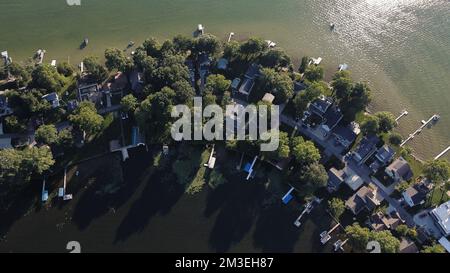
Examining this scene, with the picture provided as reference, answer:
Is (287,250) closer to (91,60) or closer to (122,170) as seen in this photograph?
(122,170)

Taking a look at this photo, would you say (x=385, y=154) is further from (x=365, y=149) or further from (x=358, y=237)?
(x=358, y=237)

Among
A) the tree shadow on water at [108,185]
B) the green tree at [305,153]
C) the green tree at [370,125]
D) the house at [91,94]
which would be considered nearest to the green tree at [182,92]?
the tree shadow on water at [108,185]

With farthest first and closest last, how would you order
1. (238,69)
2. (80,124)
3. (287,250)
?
(238,69), (80,124), (287,250)

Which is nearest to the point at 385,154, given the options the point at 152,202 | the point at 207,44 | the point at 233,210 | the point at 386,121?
the point at 386,121

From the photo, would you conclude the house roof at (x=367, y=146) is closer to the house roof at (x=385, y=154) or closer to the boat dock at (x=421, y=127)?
the house roof at (x=385, y=154)

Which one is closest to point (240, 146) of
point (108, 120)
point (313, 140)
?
point (313, 140)
